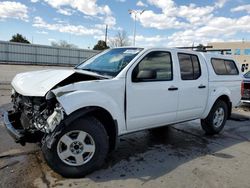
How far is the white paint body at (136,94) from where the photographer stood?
375 centimetres

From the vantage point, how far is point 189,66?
18.2 feet

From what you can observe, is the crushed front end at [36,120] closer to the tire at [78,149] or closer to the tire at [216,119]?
the tire at [78,149]

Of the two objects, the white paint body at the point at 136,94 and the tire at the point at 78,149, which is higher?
the white paint body at the point at 136,94

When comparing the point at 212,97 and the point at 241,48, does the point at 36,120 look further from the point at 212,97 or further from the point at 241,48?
the point at 241,48

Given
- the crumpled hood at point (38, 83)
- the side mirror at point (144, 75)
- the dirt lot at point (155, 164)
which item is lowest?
the dirt lot at point (155, 164)

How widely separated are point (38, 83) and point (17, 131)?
0.72 m

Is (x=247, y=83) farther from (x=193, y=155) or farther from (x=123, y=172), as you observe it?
(x=123, y=172)

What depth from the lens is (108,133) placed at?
13.8 ft

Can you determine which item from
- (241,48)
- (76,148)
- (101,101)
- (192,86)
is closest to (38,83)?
(101,101)

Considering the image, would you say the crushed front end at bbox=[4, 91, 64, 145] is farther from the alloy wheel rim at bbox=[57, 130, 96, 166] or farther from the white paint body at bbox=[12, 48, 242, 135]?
the alloy wheel rim at bbox=[57, 130, 96, 166]

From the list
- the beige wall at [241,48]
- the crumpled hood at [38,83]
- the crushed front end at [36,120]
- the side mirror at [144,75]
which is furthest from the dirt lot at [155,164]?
the beige wall at [241,48]

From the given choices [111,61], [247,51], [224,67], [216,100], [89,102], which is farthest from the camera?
[247,51]

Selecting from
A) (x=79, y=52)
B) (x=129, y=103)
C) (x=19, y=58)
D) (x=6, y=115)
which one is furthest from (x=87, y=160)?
(x=79, y=52)

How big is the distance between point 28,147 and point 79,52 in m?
39.1
